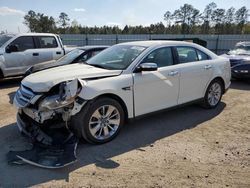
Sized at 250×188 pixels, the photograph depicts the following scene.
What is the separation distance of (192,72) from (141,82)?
142cm

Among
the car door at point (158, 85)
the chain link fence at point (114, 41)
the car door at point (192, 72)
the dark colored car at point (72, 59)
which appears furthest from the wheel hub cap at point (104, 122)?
the chain link fence at point (114, 41)

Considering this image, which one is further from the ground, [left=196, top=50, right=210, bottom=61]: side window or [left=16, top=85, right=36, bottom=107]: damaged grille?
[left=196, top=50, right=210, bottom=61]: side window

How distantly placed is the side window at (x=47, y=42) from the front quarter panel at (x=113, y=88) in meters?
6.07

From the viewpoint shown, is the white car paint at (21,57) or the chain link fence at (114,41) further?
the chain link fence at (114,41)

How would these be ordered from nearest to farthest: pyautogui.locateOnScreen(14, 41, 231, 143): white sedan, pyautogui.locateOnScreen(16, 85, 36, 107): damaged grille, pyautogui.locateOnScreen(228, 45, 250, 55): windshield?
1. pyautogui.locateOnScreen(14, 41, 231, 143): white sedan
2. pyautogui.locateOnScreen(16, 85, 36, 107): damaged grille
3. pyautogui.locateOnScreen(228, 45, 250, 55): windshield

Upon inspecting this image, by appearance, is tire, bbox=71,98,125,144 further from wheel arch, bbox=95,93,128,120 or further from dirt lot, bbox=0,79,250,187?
dirt lot, bbox=0,79,250,187

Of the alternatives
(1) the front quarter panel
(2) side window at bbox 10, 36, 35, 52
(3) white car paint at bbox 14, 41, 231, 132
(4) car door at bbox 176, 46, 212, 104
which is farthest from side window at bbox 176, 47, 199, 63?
(2) side window at bbox 10, 36, 35, 52

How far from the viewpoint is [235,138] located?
4.54 m

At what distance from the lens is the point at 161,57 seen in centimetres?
505

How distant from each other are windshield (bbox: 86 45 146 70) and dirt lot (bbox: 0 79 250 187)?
48.3 inches

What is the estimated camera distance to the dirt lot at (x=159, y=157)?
3.26 meters

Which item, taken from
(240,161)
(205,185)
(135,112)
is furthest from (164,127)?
(205,185)

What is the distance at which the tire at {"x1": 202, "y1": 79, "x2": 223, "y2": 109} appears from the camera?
234 inches

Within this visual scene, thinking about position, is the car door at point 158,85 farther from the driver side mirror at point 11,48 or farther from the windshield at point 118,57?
the driver side mirror at point 11,48
